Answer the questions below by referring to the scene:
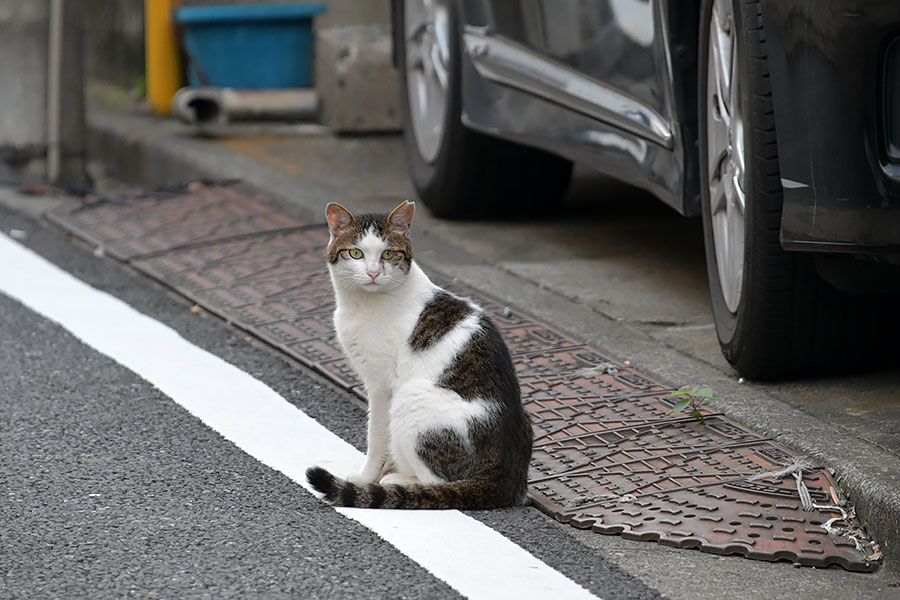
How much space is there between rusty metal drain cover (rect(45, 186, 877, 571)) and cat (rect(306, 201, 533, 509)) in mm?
178

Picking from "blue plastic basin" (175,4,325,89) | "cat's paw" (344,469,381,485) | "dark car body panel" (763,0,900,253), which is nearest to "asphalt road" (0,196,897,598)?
"cat's paw" (344,469,381,485)

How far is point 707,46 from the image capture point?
12.8 feet

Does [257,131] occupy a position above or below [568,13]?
below

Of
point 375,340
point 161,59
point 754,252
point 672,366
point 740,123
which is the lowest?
point 672,366

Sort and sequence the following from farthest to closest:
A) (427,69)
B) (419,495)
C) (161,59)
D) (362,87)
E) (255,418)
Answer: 1. (161,59)
2. (362,87)
3. (427,69)
4. (255,418)
5. (419,495)

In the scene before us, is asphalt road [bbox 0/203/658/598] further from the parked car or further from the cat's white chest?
the parked car

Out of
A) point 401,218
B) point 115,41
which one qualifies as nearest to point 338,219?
point 401,218

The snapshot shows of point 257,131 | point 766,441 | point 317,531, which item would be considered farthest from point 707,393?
point 257,131

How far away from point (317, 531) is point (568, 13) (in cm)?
220

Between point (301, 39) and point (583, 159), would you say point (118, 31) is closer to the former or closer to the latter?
point (301, 39)

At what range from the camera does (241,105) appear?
8102mm

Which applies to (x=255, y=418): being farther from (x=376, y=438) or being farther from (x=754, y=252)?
(x=754, y=252)

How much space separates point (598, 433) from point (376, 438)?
60 centimetres

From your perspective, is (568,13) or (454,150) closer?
(568,13)
